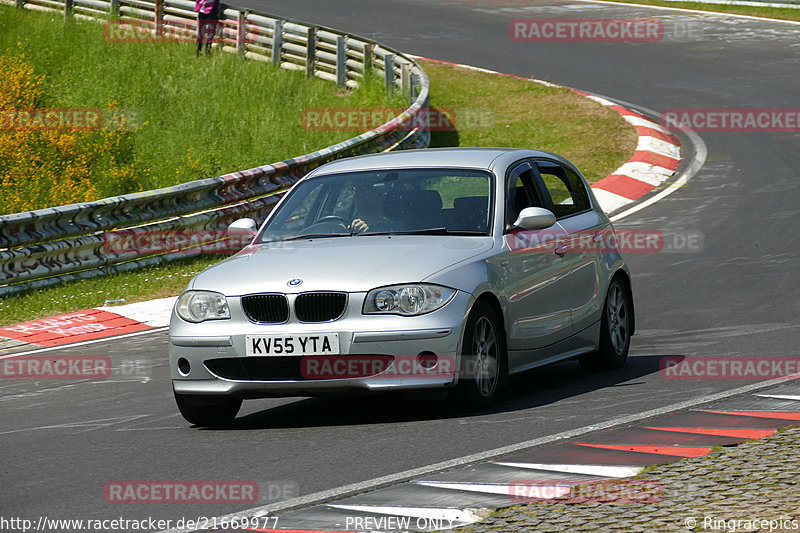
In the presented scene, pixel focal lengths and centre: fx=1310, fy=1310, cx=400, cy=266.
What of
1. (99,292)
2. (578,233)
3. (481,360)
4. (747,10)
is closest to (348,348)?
(481,360)

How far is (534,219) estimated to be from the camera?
8211mm

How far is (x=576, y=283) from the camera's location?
905 centimetres

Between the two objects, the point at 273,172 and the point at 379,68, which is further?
the point at 379,68

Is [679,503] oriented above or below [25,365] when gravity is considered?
above

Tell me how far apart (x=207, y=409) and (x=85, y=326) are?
15.9 feet

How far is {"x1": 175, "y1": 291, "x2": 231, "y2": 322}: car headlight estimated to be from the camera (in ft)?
24.9

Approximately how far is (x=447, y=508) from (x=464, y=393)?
6.70 feet

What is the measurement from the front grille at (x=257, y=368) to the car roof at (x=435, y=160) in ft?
6.43

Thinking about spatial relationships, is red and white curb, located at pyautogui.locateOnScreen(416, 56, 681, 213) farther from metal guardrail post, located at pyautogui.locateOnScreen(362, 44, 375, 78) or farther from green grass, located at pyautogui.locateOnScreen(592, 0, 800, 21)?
green grass, located at pyautogui.locateOnScreen(592, 0, 800, 21)

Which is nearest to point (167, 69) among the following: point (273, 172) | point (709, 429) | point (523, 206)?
point (273, 172)

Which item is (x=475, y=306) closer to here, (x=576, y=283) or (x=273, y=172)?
(x=576, y=283)

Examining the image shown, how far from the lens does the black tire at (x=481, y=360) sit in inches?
294

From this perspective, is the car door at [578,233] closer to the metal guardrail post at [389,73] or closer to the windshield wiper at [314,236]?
the windshield wiper at [314,236]

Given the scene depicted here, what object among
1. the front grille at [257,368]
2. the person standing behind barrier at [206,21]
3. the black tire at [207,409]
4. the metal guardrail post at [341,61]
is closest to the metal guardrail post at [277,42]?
the person standing behind barrier at [206,21]
